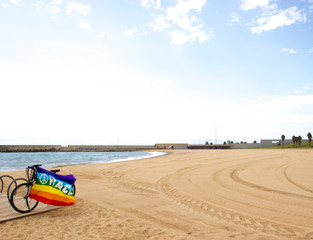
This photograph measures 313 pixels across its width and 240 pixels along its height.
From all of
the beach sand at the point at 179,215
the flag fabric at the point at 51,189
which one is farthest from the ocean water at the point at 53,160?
the beach sand at the point at 179,215

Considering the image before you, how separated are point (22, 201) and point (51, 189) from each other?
1.17m

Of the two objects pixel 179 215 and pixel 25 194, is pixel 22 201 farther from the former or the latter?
pixel 179 215

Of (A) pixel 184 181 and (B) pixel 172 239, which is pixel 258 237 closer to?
(B) pixel 172 239

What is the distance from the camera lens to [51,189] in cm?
707

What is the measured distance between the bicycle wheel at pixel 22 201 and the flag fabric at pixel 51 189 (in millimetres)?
185

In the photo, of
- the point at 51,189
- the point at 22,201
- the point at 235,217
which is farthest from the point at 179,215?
the point at 22,201

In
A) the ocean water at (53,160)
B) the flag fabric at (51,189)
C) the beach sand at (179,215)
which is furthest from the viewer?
the ocean water at (53,160)

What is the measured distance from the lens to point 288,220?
6289mm

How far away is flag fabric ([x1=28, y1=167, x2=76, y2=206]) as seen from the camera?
688 cm

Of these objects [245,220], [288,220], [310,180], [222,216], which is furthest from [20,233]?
[310,180]

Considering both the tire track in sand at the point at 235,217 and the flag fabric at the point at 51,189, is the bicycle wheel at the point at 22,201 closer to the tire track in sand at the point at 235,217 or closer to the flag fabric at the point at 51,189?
the flag fabric at the point at 51,189

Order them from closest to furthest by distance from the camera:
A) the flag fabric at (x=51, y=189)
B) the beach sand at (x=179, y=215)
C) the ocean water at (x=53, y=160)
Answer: the beach sand at (x=179, y=215)
the flag fabric at (x=51, y=189)
the ocean water at (x=53, y=160)

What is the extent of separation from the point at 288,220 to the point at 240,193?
11.0 ft

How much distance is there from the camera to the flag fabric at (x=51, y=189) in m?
6.88
